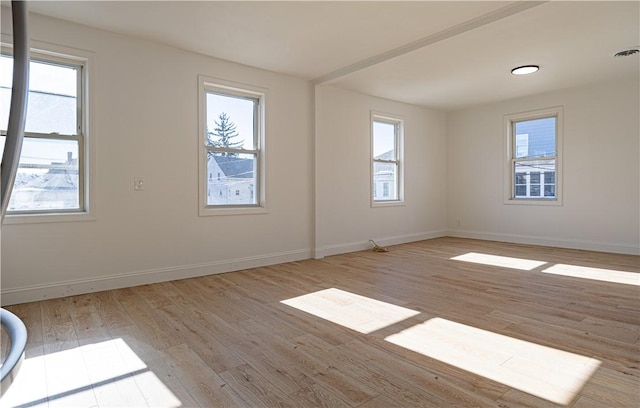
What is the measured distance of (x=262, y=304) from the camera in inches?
126

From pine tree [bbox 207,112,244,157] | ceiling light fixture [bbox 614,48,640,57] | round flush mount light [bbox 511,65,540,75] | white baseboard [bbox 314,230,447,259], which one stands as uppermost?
ceiling light fixture [bbox 614,48,640,57]

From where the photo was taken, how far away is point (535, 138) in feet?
20.8

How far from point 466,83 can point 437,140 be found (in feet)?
6.48

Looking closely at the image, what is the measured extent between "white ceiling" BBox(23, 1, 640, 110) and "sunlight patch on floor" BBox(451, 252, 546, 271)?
8.29ft

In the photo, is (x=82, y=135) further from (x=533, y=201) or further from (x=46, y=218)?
(x=533, y=201)

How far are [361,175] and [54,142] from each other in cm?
400

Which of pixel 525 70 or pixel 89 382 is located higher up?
pixel 525 70

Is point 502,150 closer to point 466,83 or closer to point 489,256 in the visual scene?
point 466,83

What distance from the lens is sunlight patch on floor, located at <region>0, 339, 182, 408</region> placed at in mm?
1755

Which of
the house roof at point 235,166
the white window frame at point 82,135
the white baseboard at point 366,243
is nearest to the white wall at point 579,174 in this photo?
the white baseboard at point 366,243

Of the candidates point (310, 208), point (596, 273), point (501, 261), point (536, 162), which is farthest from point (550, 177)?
point (310, 208)

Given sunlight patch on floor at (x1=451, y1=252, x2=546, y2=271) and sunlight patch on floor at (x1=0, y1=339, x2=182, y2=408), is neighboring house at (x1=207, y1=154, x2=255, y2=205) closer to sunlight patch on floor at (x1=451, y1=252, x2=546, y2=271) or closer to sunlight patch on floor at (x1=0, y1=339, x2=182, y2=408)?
sunlight patch on floor at (x1=0, y1=339, x2=182, y2=408)

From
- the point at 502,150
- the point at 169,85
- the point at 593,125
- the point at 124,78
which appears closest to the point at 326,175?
the point at 169,85

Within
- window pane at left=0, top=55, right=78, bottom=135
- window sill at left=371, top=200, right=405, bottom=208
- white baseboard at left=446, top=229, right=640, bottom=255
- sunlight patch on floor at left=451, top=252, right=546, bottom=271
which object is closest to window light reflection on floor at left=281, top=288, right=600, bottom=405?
sunlight patch on floor at left=451, top=252, right=546, bottom=271
